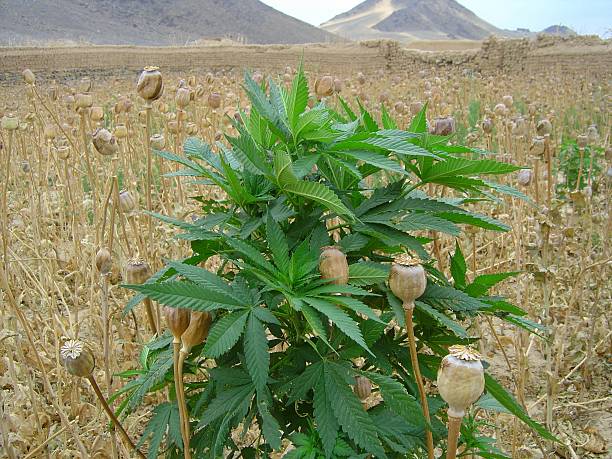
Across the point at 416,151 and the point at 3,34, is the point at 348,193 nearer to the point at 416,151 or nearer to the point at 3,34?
the point at 416,151

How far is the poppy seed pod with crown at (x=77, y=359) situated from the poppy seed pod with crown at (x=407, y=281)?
44cm

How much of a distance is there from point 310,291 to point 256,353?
0.10 metres

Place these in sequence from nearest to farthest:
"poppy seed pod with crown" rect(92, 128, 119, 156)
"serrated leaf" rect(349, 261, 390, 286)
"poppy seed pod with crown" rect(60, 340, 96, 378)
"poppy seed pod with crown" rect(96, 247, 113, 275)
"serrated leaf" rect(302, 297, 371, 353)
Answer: "serrated leaf" rect(302, 297, 371, 353)
"serrated leaf" rect(349, 261, 390, 286)
"poppy seed pod with crown" rect(60, 340, 96, 378)
"poppy seed pod with crown" rect(96, 247, 113, 275)
"poppy seed pod with crown" rect(92, 128, 119, 156)

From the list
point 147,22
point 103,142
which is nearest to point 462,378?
point 103,142

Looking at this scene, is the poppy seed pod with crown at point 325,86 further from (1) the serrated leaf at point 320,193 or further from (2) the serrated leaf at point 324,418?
(2) the serrated leaf at point 324,418

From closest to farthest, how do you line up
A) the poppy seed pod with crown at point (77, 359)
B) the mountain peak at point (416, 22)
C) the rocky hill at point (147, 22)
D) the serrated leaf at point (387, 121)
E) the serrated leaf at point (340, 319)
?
the serrated leaf at point (340, 319)
the poppy seed pod with crown at point (77, 359)
the serrated leaf at point (387, 121)
the rocky hill at point (147, 22)
the mountain peak at point (416, 22)

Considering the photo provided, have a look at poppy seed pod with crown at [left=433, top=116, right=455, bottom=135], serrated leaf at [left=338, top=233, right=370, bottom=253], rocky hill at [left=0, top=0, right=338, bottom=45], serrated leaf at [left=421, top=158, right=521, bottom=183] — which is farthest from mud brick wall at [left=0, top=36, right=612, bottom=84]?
serrated leaf at [left=338, top=233, right=370, bottom=253]

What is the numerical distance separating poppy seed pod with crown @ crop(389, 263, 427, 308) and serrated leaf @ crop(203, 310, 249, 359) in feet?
0.59

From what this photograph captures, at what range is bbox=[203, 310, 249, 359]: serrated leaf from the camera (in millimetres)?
668

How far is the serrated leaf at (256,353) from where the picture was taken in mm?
676

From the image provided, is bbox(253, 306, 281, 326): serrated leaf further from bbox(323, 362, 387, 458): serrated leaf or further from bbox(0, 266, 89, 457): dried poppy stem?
bbox(0, 266, 89, 457): dried poppy stem

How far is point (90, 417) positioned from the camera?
1694mm

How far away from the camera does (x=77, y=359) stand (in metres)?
0.83

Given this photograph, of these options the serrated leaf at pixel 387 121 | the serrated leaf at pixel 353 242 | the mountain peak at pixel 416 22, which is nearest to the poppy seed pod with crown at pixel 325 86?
the serrated leaf at pixel 387 121
